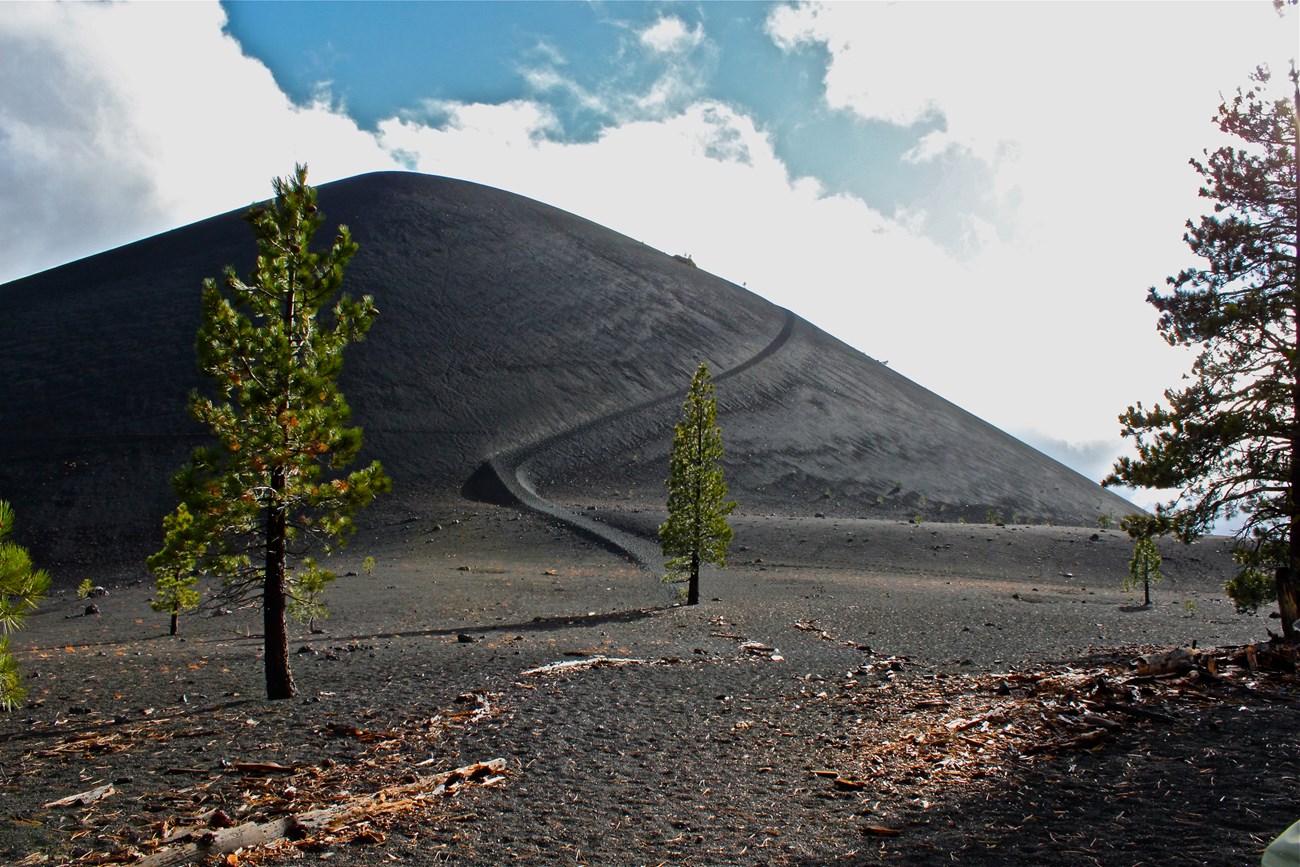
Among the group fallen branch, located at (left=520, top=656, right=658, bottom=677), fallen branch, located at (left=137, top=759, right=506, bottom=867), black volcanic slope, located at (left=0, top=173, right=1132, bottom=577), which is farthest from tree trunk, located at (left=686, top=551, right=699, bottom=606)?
black volcanic slope, located at (left=0, top=173, right=1132, bottom=577)

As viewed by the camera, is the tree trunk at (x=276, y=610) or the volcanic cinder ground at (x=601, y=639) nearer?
the volcanic cinder ground at (x=601, y=639)

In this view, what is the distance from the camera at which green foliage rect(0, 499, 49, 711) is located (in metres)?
7.46

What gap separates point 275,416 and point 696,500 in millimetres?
16900

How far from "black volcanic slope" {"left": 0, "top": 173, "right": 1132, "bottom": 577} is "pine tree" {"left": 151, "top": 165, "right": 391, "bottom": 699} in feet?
109

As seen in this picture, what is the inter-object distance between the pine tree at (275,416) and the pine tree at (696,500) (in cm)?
1536

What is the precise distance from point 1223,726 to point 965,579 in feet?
90.5

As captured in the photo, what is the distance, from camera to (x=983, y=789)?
6352mm

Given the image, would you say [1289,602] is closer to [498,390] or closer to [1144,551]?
[1144,551]

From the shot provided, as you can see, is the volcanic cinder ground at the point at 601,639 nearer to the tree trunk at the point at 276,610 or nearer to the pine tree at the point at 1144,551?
the tree trunk at the point at 276,610

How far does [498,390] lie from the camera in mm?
64000

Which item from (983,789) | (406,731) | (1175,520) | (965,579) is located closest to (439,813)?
(406,731)

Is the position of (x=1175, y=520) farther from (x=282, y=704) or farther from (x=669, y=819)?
(x=282, y=704)

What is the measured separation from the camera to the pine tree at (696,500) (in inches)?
1022

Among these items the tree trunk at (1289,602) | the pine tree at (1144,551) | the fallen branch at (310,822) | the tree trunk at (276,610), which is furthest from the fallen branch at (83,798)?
the pine tree at (1144,551)
